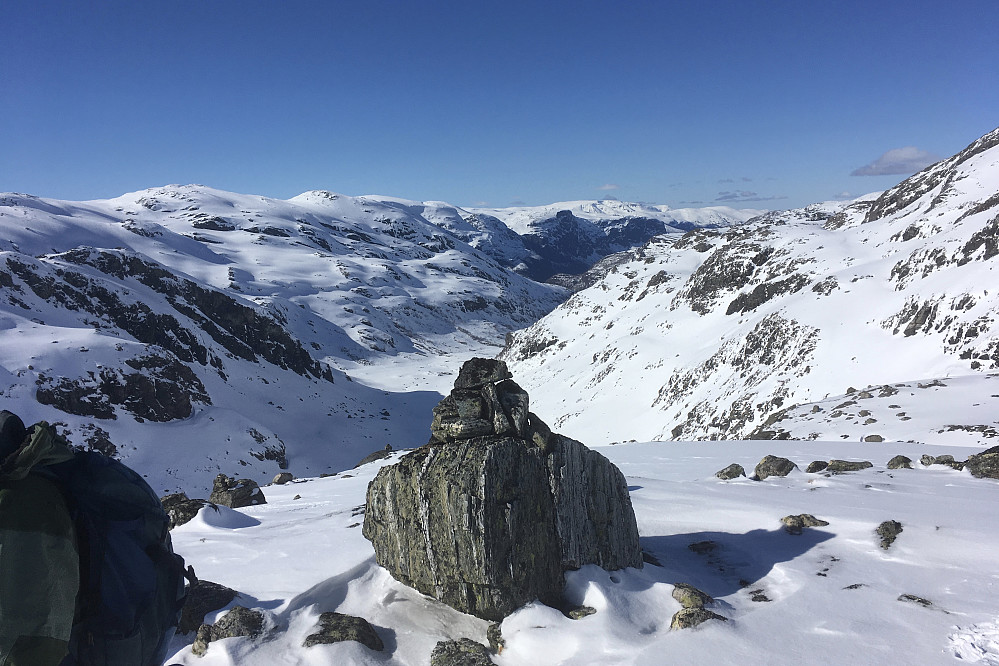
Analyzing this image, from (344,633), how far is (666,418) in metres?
33.6

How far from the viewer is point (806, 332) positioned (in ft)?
109

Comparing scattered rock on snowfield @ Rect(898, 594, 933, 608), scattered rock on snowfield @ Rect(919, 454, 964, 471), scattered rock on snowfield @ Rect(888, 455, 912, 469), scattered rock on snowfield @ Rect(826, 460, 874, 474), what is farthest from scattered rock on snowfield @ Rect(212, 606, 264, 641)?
scattered rock on snowfield @ Rect(919, 454, 964, 471)

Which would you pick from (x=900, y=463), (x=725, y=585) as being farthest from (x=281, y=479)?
(x=900, y=463)

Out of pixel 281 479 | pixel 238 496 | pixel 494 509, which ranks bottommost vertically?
pixel 281 479

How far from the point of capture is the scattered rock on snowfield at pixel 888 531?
7.31 m

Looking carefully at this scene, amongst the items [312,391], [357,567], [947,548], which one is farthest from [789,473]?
[312,391]

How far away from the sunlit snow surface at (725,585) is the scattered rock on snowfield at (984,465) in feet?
0.97

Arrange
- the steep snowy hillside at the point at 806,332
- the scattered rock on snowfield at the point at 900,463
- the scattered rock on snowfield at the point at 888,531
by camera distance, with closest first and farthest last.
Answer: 1. the scattered rock on snowfield at the point at 888,531
2. the scattered rock on snowfield at the point at 900,463
3. the steep snowy hillside at the point at 806,332

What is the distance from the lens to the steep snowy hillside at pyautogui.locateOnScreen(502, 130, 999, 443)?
22.9 meters

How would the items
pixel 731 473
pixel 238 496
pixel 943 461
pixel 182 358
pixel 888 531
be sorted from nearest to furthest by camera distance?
pixel 888 531 < pixel 943 461 < pixel 731 473 < pixel 238 496 < pixel 182 358

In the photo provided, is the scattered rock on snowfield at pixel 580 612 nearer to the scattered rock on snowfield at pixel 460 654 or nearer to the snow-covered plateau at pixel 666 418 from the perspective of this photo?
the snow-covered plateau at pixel 666 418

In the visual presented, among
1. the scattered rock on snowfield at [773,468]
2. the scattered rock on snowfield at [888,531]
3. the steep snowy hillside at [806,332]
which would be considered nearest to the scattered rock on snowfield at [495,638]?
the scattered rock on snowfield at [888,531]

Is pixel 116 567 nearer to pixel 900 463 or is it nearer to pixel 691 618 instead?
pixel 691 618

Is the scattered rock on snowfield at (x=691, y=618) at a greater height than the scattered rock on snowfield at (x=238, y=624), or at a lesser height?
lesser
